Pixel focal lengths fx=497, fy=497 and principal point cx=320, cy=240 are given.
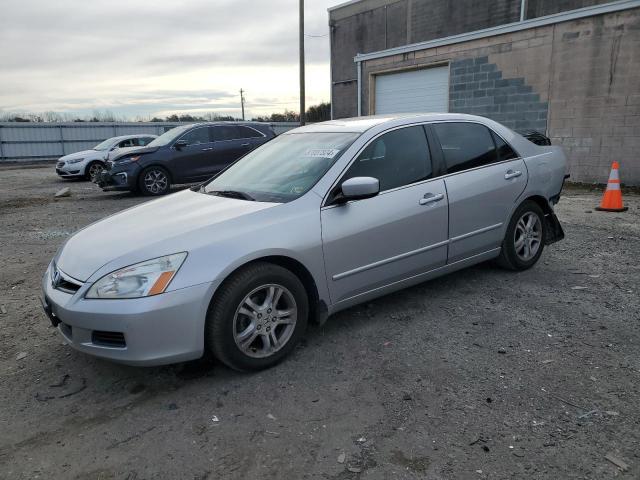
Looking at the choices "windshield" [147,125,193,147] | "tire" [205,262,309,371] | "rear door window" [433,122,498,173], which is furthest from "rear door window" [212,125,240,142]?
"tire" [205,262,309,371]

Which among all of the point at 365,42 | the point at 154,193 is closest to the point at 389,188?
the point at 154,193

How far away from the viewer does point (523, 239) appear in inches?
193

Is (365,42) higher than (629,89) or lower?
higher

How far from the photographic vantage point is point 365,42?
2933 centimetres

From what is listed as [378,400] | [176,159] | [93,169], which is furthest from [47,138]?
[378,400]

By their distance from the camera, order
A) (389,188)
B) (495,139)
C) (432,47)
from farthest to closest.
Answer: (432,47), (495,139), (389,188)

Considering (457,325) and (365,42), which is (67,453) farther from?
(365,42)

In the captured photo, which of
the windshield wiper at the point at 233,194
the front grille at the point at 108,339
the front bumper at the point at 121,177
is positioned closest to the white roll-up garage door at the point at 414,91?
the front bumper at the point at 121,177

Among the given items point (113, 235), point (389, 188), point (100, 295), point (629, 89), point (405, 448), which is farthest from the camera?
point (629, 89)

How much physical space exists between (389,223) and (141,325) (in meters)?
1.88

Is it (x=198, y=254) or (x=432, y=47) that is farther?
(x=432, y=47)

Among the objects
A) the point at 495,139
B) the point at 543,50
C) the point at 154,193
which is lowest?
the point at 154,193

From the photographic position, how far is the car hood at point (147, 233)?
2973mm

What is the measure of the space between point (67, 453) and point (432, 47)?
14.1 m
